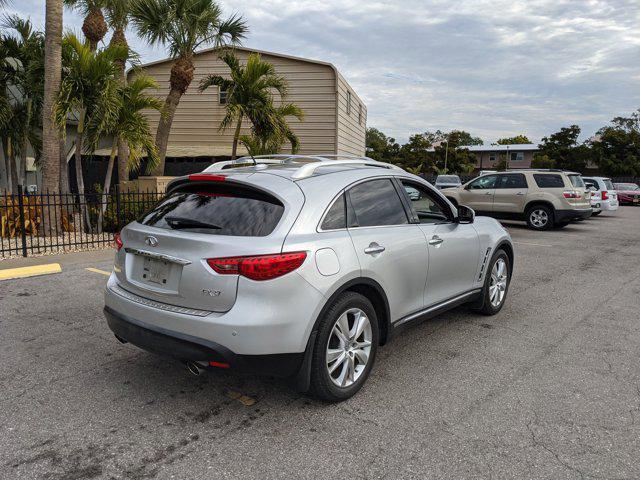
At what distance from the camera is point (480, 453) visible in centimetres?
283

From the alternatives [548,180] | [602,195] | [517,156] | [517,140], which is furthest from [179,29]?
[517,140]

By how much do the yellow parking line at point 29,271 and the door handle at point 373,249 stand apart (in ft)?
19.5

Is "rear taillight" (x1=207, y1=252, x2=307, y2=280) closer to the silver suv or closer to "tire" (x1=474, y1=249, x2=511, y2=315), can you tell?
the silver suv

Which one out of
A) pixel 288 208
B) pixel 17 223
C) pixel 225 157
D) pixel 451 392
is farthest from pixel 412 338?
pixel 225 157

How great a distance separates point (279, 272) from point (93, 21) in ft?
40.0

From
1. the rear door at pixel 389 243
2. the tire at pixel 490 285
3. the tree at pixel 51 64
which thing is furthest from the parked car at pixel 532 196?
the rear door at pixel 389 243

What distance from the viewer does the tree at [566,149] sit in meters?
52.7

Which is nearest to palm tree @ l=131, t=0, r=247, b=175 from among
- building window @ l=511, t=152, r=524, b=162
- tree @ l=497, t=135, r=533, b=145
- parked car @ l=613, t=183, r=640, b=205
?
parked car @ l=613, t=183, r=640, b=205

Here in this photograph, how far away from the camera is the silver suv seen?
293 centimetres

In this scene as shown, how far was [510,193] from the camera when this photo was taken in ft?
49.7

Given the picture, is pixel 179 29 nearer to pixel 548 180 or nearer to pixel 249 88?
pixel 249 88

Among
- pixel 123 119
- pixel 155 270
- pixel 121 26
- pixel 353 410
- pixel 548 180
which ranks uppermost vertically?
pixel 121 26

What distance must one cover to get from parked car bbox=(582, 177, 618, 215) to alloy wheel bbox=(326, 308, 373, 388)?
16.5 metres

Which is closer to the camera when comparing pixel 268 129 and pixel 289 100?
pixel 268 129
